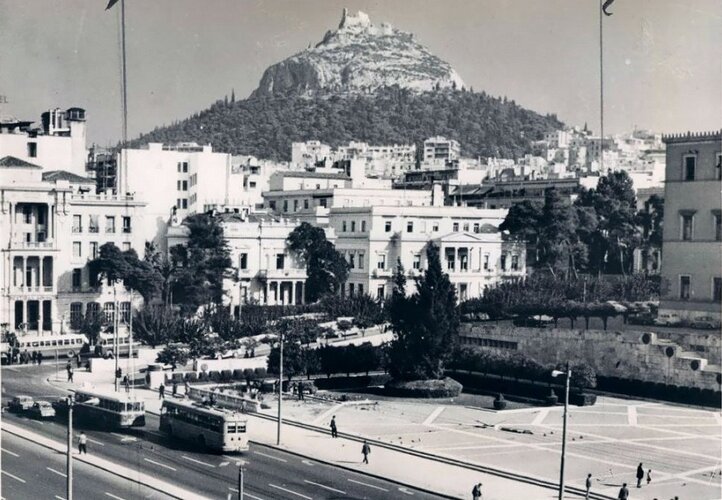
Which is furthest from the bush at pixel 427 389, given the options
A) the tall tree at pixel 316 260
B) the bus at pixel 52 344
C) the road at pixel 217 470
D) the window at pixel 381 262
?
the window at pixel 381 262

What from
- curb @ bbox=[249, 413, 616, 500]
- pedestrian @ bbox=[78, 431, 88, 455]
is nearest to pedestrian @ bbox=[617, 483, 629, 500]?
curb @ bbox=[249, 413, 616, 500]

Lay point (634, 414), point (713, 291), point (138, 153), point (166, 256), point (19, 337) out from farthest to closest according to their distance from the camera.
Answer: point (138, 153) < point (166, 256) < point (19, 337) < point (713, 291) < point (634, 414)

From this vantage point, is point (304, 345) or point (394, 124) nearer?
point (304, 345)

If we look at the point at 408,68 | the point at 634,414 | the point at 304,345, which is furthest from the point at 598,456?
the point at 408,68

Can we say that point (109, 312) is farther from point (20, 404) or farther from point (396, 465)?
point (396, 465)

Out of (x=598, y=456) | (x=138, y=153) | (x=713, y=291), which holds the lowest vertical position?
(x=598, y=456)

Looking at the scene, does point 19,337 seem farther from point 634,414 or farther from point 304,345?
point 634,414

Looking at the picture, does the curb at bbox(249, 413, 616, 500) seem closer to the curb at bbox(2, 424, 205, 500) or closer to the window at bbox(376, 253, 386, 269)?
the curb at bbox(2, 424, 205, 500)
